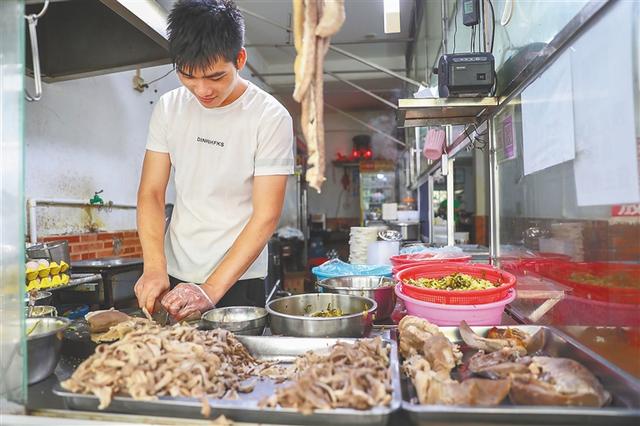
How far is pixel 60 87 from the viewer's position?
10.6ft

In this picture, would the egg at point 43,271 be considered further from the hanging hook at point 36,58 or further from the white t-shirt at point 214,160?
the hanging hook at point 36,58

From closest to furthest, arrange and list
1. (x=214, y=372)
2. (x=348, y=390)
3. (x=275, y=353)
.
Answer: (x=348, y=390), (x=214, y=372), (x=275, y=353)

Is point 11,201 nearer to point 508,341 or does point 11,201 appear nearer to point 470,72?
point 508,341

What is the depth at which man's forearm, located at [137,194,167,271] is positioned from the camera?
182 centimetres

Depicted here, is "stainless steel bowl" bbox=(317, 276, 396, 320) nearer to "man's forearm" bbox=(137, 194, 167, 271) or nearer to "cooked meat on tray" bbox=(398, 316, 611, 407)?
"cooked meat on tray" bbox=(398, 316, 611, 407)

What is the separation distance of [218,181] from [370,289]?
0.82m

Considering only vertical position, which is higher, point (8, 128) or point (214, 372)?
point (8, 128)

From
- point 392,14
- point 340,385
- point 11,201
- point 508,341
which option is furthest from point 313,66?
point 508,341

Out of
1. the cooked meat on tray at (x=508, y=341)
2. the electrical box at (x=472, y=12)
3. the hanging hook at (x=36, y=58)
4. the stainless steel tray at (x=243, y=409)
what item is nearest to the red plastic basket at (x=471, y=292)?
the cooked meat on tray at (x=508, y=341)

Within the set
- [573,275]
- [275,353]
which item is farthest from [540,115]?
[275,353]

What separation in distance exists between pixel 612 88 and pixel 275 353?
1.18 meters

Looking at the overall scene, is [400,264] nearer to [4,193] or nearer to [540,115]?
[540,115]

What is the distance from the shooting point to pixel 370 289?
170cm

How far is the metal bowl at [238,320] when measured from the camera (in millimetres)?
1354
